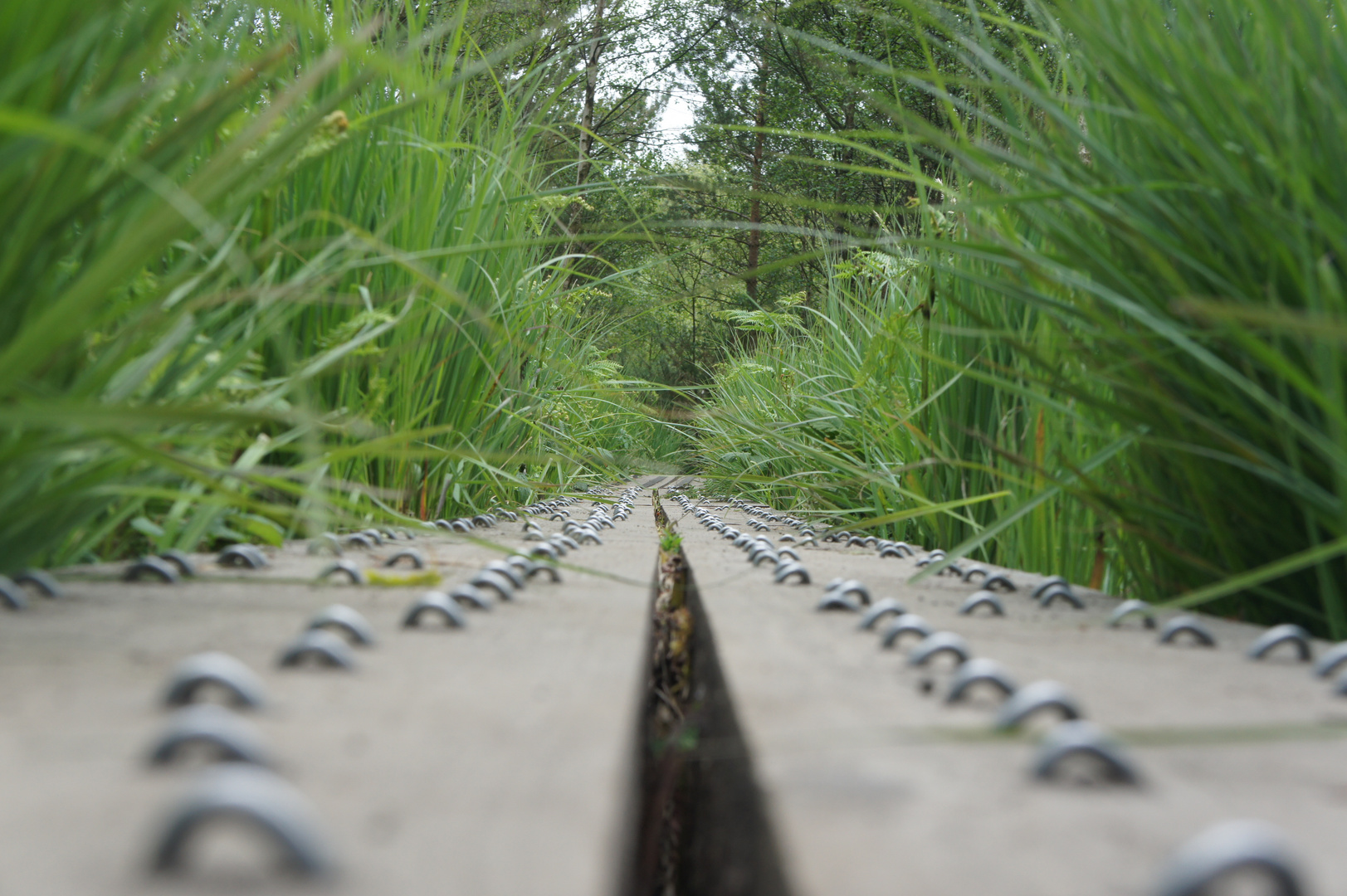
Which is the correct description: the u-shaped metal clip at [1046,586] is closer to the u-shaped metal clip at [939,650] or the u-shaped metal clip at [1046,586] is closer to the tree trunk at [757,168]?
the u-shaped metal clip at [939,650]

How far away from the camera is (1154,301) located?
1.62 m

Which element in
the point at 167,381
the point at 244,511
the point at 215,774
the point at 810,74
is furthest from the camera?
the point at 810,74

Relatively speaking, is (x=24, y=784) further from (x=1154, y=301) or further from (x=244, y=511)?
(x=1154, y=301)

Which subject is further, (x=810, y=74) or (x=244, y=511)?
(x=810, y=74)

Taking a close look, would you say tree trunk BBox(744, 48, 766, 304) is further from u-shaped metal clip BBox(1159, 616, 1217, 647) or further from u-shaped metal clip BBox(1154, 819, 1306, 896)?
u-shaped metal clip BBox(1154, 819, 1306, 896)

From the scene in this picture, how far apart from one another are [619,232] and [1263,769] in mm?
1645

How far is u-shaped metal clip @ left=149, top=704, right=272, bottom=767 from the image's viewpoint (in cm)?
64

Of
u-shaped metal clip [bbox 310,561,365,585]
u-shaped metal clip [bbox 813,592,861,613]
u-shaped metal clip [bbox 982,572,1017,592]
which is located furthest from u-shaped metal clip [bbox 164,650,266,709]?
u-shaped metal clip [bbox 982,572,1017,592]

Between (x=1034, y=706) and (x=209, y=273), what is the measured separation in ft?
4.24

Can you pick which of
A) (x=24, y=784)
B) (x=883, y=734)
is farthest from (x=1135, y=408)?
(x=24, y=784)

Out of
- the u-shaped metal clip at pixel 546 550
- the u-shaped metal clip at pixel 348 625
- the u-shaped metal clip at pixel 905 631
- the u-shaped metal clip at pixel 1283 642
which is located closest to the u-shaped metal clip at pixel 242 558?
the u-shaped metal clip at pixel 546 550

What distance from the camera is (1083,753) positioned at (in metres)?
0.68

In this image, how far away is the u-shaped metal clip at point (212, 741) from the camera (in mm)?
636

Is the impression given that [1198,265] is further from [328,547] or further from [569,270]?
[569,270]
